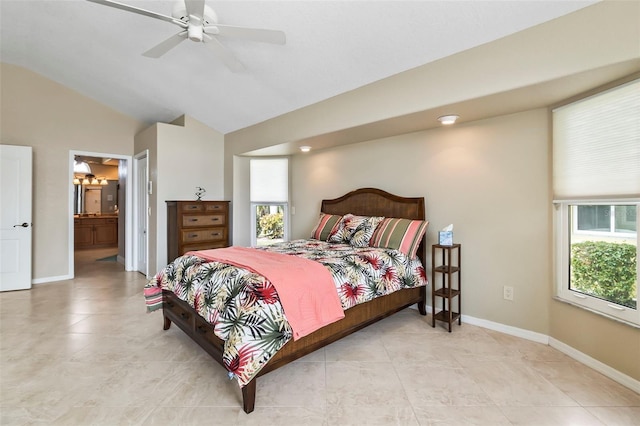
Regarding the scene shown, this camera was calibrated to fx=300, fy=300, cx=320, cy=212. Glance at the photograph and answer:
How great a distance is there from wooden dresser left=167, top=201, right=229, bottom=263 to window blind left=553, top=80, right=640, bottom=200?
4.18 meters

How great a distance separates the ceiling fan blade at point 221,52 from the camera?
2242 millimetres

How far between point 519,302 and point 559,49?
81.5 inches

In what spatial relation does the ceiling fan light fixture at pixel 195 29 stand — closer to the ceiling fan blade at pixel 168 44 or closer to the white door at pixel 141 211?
the ceiling fan blade at pixel 168 44

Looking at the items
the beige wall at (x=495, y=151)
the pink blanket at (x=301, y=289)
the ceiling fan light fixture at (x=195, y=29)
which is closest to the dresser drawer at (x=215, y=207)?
the beige wall at (x=495, y=151)

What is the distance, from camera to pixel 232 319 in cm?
182

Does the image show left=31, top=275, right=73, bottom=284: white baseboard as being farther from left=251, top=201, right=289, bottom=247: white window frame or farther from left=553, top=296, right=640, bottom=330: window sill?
left=553, top=296, right=640, bottom=330: window sill

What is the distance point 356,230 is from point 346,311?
1269 millimetres

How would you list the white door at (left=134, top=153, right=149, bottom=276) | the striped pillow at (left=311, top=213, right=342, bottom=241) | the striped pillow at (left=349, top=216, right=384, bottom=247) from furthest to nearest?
the white door at (left=134, top=153, right=149, bottom=276)
the striped pillow at (left=311, top=213, right=342, bottom=241)
the striped pillow at (left=349, top=216, right=384, bottom=247)

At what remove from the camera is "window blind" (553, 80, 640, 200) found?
197 cm

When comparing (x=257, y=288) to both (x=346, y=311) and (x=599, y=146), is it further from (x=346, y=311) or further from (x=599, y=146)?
(x=599, y=146)

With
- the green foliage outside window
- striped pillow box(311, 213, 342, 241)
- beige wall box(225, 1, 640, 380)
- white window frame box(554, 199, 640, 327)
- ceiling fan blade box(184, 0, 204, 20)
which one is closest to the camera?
ceiling fan blade box(184, 0, 204, 20)

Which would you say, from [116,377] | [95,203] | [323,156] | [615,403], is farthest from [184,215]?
[95,203]

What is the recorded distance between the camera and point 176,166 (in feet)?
15.6

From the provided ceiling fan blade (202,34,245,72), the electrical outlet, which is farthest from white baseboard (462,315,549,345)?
ceiling fan blade (202,34,245,72)
